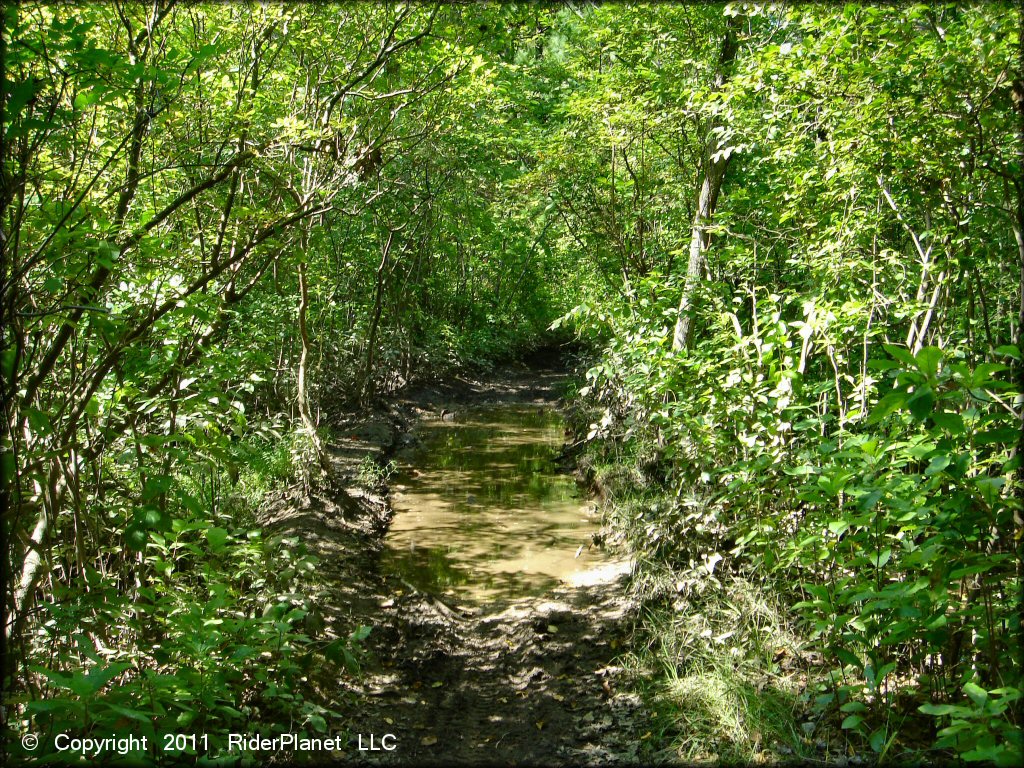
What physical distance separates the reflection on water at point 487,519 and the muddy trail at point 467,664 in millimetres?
297

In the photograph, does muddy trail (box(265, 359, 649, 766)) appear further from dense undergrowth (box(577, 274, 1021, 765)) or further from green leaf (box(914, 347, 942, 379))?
green leaf (box(914, 347, 942, 379))

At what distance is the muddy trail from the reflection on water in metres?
0.30

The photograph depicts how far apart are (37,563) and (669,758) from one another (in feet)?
11.8

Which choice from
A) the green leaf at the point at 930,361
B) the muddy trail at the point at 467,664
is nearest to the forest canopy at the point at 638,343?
the green leaf at the point at 930,361

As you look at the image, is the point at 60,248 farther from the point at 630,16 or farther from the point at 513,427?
the point at 513,427

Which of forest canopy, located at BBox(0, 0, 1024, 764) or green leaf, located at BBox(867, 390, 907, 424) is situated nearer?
green leaf, located at BBox(867, 390, 907, 424)

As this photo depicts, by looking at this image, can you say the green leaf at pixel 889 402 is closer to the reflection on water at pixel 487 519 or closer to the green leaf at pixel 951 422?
the green leaf at pixel 951 422

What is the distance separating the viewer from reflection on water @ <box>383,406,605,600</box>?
23.6 ft

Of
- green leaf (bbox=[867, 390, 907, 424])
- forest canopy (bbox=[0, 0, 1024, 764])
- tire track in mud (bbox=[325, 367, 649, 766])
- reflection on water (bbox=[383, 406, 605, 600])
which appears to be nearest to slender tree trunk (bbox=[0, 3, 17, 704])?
forest canopy (bbox=[0, 0, 1024, 764])

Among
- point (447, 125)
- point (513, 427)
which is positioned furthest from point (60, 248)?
point (513, 427)

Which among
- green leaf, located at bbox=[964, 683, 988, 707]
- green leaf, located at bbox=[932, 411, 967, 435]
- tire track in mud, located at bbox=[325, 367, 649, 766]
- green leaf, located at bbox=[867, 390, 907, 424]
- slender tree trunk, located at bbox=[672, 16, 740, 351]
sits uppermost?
slender tree trunk, located at bbox=[672, 16, 740, 351]

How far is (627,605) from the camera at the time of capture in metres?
5.93

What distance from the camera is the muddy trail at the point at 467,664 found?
4281mm

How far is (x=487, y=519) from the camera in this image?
29.7 feet
